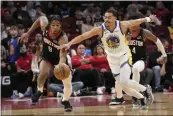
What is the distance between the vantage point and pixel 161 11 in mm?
16984

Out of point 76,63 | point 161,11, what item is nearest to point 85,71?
point 76,63

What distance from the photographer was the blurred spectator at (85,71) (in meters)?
12.9

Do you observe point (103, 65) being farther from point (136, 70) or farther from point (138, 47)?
point (136, 70)

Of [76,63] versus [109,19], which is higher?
[109,19]

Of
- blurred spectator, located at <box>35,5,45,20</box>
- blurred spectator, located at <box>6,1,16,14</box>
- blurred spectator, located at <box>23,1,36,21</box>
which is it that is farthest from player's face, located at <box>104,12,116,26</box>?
blurred spectator, located at <box>6,1,16,14</box>

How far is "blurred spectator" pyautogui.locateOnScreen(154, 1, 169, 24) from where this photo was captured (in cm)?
1679

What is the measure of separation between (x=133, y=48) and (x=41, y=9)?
8007mm

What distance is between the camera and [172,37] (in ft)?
49.8

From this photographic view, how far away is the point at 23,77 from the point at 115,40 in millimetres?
5590

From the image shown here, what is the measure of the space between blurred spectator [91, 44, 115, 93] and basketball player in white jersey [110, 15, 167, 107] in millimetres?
4001

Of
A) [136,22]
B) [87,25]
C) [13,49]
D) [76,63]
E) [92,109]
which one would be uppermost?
[87,25]

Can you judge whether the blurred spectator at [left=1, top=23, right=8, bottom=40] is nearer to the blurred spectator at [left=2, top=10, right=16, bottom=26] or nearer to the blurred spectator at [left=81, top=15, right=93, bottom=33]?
the blurred spectator at [left=2, top=10, right=16, bottom=26]

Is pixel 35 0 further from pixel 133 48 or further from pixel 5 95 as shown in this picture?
pixel 133 48

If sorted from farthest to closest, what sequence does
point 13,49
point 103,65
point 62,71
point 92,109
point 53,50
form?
point 103,65
point 13,49
point 53,50
point 92,109
point 62,71
